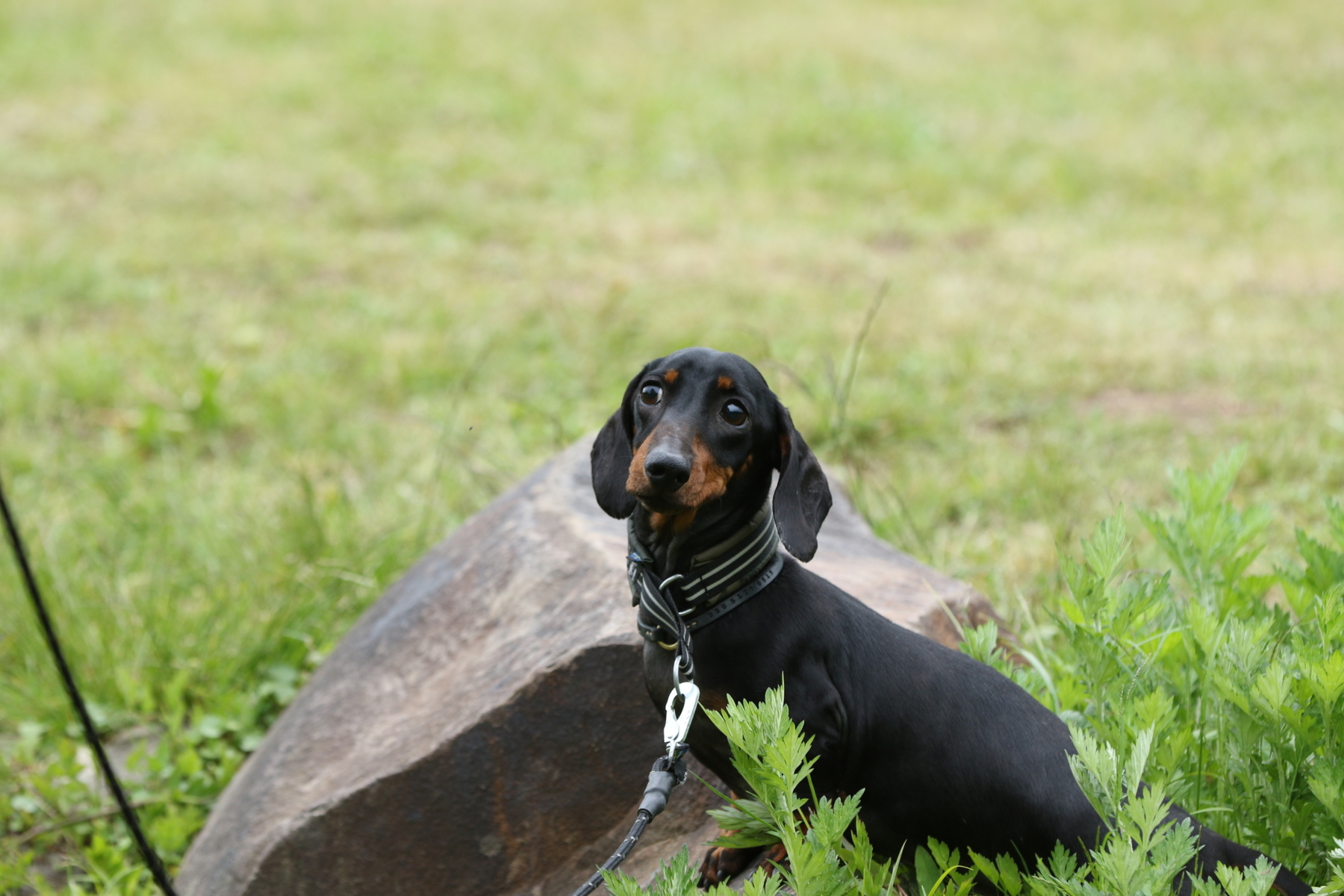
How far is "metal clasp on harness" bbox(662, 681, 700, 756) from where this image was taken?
6.08 ft

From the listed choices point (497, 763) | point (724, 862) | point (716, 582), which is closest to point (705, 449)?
point (716, 582)

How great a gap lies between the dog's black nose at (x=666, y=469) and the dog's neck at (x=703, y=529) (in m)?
0.18

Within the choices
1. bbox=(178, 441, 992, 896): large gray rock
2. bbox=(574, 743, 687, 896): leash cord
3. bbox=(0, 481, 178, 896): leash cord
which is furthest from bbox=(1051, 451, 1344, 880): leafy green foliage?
bbox=(0, 481, 178, 896): leash cord

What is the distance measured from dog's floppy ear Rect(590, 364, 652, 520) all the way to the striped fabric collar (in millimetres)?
119

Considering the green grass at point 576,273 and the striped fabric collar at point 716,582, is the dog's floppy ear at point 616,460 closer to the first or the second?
the striped fabric collar at point 716,582

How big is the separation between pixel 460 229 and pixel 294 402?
308 centimetres

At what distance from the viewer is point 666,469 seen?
1817mm

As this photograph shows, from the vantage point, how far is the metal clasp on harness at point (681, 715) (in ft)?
6.08

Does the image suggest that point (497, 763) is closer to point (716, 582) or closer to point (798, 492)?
point (716, 582)

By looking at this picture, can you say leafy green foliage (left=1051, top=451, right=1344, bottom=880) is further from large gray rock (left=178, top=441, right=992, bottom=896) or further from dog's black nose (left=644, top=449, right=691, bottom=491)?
dog's black nose (left=644, top=449, right=691, bottom=491)

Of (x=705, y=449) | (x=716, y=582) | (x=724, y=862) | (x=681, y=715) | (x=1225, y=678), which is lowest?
(x=724, y=862)


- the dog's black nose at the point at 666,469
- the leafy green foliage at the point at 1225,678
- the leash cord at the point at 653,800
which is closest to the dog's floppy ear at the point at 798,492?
the dog's black nose at the point at 666,469

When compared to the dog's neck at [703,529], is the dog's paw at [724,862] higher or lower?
lower

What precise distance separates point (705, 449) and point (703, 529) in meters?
0.19
